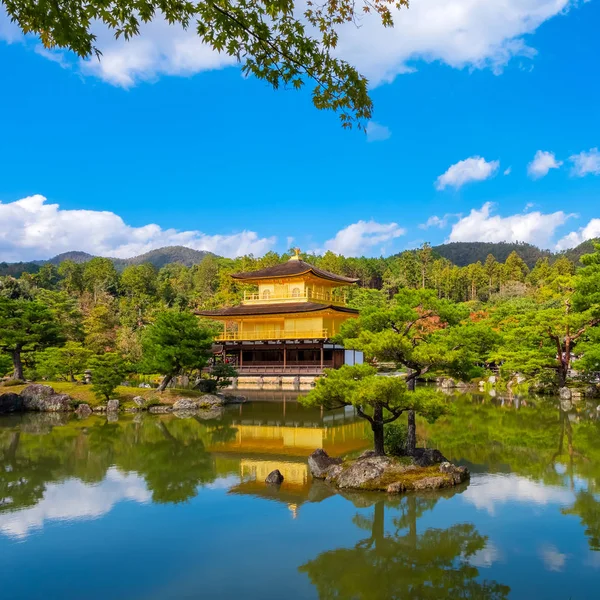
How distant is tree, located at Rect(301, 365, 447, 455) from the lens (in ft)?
29.3

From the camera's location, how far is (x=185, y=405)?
20406 mm

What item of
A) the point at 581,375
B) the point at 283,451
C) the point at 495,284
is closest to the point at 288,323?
the point at 581,375

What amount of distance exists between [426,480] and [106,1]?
26.7ft

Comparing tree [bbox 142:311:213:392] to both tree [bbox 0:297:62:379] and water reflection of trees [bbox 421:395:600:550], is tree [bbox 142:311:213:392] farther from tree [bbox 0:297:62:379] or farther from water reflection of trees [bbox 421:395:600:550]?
water reflection of trees [bbox 421:395:600:550]

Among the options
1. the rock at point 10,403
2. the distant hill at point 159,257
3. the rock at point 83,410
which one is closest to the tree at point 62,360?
the rock at point 10,403

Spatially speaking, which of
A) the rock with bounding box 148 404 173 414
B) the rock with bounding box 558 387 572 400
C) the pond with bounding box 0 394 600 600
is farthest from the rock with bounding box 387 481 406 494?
the rock with bounding box 558 387 572 400

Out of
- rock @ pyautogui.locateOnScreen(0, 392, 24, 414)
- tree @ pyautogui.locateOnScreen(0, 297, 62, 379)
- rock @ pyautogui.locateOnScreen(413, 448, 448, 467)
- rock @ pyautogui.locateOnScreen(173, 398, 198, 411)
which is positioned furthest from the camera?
tree @ pyautogui.locateOnScreen(0, 297, 62, 379)

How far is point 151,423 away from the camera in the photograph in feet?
56.7

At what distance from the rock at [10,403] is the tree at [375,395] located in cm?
1528

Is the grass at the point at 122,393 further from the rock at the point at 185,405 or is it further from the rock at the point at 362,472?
the rock at the point at 362,472

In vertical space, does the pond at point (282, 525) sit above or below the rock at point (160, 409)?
above

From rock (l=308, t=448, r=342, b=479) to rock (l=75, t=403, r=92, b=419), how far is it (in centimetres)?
1252

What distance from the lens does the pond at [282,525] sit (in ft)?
18.5

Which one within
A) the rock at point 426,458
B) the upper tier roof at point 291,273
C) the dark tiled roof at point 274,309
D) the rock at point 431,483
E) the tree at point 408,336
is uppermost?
the upper tier roof at point 291,273
